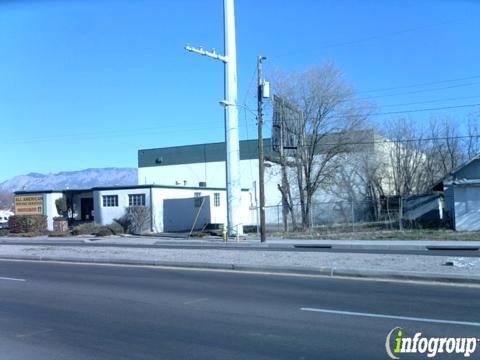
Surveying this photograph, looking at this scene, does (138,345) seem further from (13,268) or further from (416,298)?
(13,268)

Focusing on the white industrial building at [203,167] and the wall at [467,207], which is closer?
the wall at [467,207]

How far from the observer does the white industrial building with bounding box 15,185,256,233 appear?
1763 inches

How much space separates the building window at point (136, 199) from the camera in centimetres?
4506

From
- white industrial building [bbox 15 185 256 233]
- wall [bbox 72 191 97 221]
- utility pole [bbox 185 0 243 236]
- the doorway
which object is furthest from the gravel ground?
the doorway

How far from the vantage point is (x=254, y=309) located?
30.1 feet

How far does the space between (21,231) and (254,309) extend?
4174cm

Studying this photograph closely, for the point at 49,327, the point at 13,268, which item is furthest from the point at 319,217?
the point at 49,327

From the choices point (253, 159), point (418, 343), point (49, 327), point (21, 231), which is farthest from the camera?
point (253, 159)

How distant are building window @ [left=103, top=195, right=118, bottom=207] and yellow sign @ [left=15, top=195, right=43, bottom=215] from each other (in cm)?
714

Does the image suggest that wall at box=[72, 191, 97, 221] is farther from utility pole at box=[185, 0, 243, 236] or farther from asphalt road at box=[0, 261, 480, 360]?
asphalt road at box=[0, 261, 480, 360]

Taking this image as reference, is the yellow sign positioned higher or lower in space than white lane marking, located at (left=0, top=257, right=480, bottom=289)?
higher

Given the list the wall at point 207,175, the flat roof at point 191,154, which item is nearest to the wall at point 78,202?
the wall at point 207,175

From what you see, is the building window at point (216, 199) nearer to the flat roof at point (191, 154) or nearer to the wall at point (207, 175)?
the wall at point (207, 175)

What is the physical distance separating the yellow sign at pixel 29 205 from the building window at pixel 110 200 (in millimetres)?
7144
